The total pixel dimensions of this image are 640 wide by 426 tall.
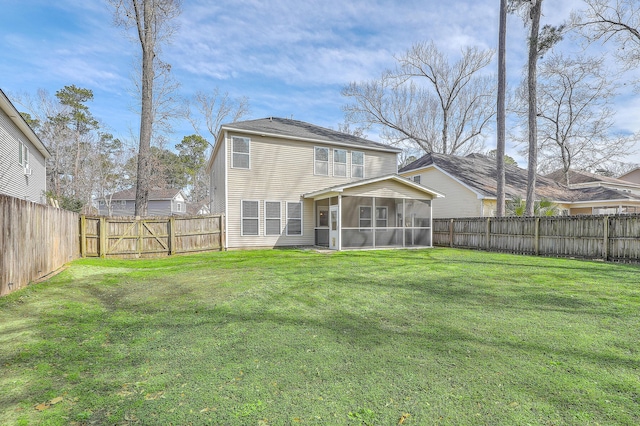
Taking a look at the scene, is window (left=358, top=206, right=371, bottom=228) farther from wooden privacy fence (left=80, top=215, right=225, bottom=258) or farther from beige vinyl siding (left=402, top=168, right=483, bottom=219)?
beige vinyl siding (left=402, top=168, right=483, bottom=219)

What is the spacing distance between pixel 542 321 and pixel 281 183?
1149 cm

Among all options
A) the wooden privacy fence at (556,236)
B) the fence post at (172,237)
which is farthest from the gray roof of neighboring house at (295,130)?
the wooden privacy fence at (556,236)

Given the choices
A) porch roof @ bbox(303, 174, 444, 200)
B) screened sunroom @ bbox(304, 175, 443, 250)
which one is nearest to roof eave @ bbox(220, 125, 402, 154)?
porch roof @ bbox(303, 174, 444, 200)

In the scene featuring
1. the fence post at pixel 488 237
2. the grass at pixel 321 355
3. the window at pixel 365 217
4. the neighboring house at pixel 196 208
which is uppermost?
the neighboring house at pixel 196 208

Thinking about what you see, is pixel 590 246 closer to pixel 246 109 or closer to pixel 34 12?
pixel 34 12

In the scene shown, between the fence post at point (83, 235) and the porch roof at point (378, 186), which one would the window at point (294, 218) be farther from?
the fence post at point (83, 235)

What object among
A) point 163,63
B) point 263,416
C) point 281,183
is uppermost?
point 163,63

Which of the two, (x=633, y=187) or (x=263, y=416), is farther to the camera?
(x=633, y=187)

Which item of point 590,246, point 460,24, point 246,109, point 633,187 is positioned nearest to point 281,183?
point 590,246

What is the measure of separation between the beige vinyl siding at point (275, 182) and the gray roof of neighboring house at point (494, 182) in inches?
304

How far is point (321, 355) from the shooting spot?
119 inches

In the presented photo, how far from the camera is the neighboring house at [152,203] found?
113 feet

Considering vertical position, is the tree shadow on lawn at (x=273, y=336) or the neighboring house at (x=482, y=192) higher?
the neighboring house at (x=482, y=192)

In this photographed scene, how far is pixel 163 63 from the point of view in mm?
15562
